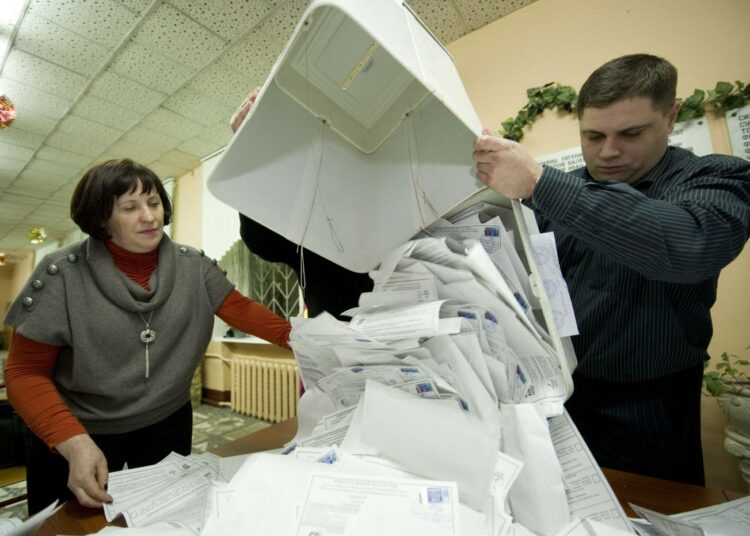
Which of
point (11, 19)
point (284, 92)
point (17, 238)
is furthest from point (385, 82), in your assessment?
point (17, 238)

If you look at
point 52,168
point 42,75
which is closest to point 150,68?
point 42,75

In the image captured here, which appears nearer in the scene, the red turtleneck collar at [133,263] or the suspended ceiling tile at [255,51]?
the red turtleneck collar at [133,263]

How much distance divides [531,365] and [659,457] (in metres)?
0.44

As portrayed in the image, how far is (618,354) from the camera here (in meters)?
0.62

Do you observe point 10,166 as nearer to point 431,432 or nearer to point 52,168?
point 52,168

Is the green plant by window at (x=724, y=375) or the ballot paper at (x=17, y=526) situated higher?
the ballot paper at (x=17, y=526)

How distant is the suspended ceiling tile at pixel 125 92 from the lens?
7.48 ft

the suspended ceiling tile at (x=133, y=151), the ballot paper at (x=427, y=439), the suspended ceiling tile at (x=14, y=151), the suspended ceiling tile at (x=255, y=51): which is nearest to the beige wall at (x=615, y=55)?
the suspended ceiling tile at (x=255, y=51)

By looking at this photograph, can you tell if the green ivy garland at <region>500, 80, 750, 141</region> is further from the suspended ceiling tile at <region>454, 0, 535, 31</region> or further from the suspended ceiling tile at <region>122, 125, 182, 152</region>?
the suspended ceiling tile at <region>122, 125, 182, 152</region>

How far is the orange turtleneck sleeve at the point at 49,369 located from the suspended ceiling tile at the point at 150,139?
274cm

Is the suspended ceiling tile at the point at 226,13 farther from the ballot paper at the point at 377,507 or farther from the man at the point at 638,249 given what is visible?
the ballot paper at the point at 377,507

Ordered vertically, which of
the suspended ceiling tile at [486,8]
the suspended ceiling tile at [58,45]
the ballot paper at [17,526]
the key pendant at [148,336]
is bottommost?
the ballot paper at [17,526]

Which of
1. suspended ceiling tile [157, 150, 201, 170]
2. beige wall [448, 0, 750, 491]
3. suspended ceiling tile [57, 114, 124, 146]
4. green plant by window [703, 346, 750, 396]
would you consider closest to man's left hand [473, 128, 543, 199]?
green plant by window [703, 346, 750, 396]

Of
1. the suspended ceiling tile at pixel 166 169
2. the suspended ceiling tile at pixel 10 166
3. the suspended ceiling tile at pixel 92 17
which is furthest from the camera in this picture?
the suspended ceiling tile at pixel 166 169
